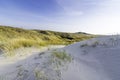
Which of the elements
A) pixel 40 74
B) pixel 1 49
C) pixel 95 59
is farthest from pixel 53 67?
pixel 1 49

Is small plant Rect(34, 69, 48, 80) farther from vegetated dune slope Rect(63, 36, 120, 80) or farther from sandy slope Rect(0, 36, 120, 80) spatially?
vegetated dune slope Rect(63, 36, 120, 80)

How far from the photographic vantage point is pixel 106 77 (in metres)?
4.74

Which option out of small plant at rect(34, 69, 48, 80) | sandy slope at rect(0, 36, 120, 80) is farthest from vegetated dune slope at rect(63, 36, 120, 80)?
small plant at rect(34, 69, 48, 80)

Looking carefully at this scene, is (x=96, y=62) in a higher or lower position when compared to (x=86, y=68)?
higher

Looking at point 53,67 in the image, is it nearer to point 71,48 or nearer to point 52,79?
point 52,79

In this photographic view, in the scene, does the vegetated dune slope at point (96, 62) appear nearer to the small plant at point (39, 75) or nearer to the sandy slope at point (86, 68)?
the sandy slope at point (86, 68)

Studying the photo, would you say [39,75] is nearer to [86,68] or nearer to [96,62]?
[86,68]

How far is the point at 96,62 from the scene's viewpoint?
5.54m

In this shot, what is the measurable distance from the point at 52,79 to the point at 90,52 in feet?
6.73

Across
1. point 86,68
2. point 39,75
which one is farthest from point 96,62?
point 39,75

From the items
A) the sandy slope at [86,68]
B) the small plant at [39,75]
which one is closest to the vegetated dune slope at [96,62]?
the sandy slope at [86,68]

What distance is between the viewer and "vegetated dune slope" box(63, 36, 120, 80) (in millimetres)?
4855

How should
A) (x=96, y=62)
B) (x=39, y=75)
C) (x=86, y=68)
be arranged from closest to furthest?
1. (x=39, y=75)
2. (x=86, y=68)
3. (x=96, y=62)

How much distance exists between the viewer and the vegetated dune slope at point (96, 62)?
191 inches
